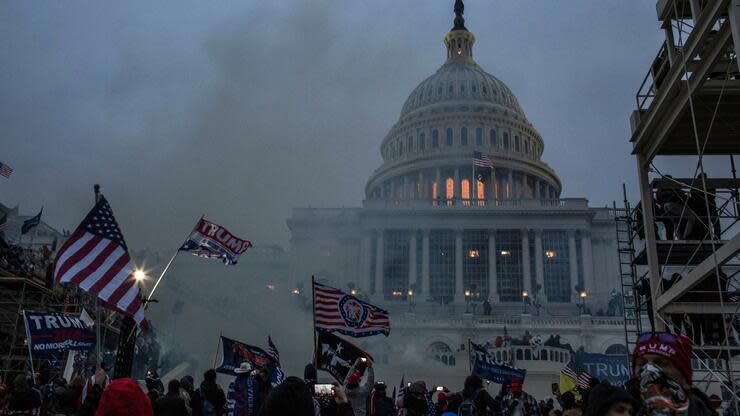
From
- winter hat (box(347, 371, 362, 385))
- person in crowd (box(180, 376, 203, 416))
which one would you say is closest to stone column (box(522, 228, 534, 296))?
winter hat (box(347, 371, 362, 385))

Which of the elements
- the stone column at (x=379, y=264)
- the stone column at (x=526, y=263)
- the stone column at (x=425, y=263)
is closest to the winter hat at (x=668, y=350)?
the stone column at (x=379, y=264)

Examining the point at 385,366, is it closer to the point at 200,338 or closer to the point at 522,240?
the point at 200,338

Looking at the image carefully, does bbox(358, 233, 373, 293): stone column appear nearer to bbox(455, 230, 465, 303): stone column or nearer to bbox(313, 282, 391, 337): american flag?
bbox(455, 230, 465, 303): stone column

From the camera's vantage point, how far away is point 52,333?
14.5 meters

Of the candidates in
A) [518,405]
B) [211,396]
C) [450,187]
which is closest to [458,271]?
[450,187]

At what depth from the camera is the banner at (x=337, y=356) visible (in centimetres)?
1079

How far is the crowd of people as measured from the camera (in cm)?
419

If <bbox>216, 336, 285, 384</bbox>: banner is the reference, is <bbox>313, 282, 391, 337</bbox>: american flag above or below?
above

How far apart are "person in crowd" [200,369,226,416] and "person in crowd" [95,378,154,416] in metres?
5.20

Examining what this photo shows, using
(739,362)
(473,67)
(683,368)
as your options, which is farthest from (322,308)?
(473,67)

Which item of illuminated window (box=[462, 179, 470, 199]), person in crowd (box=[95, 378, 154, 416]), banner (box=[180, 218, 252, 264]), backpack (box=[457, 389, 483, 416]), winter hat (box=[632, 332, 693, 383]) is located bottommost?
backpack (box=[457, 389, 483, 416])

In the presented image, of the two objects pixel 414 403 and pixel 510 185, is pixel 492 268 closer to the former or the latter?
pixel 510 185

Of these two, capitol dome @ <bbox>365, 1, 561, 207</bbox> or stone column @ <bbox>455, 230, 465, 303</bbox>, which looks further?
capitol dome @ <bbox>365, 1, 561, 207</bbox>

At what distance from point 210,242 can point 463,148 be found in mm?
82772
